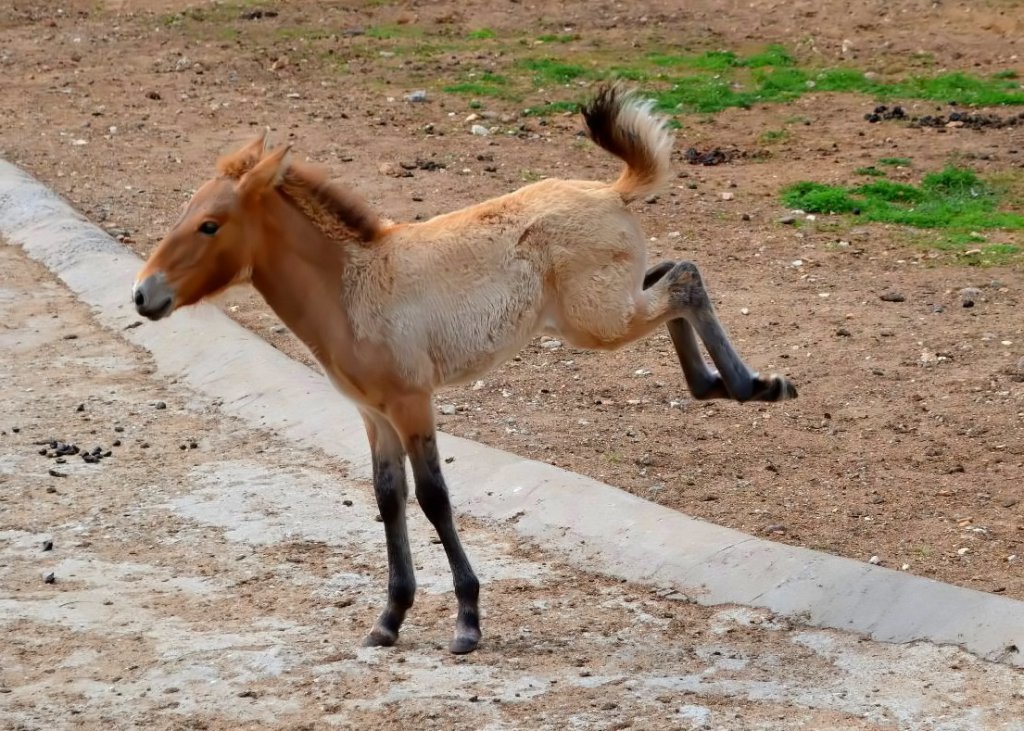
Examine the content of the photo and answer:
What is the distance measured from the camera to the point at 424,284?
605 cm

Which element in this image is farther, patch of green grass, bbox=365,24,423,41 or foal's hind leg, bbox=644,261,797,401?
patch of green grass, bbox=365,24,423,41

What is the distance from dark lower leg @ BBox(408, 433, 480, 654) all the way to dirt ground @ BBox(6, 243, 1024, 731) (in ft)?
0.32

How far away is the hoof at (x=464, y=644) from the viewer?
5.99 m

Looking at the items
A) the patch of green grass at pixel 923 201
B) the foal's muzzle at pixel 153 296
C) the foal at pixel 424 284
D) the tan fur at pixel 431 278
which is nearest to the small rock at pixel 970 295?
the patch of green grass at pixel 923 201

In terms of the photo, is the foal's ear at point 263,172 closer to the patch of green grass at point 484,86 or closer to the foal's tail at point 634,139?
the foal's tail at point 634,139

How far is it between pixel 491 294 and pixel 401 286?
13.9 inches

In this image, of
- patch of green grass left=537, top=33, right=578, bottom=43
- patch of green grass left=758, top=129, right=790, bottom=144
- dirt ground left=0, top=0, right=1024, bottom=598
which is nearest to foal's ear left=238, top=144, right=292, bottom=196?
dirt ground left=0, top=0, right=1024, bottom=598

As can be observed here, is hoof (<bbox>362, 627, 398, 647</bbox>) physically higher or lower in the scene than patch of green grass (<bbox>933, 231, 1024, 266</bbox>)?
lower

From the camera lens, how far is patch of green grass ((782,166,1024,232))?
1138 cm

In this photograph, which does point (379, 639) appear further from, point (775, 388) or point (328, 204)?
point (775, 388)

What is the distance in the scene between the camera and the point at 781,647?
594 centimetres

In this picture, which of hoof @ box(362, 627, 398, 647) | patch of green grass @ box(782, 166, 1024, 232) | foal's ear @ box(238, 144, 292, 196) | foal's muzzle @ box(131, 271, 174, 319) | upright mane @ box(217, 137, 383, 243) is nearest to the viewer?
foal's muzzle @ box(131, 271, 174, 319)

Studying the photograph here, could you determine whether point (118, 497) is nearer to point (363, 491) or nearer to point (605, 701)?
point (363, 491)

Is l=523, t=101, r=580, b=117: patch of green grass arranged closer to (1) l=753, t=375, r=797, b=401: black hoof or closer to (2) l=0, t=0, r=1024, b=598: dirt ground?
(2) l=0, t=0, r=1024, b=598: dirt ground
